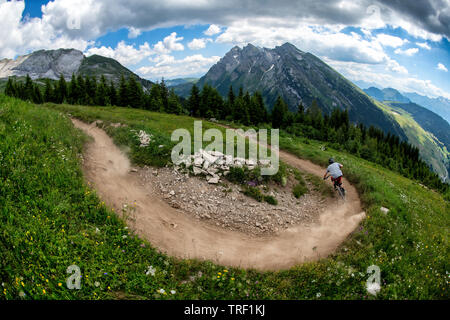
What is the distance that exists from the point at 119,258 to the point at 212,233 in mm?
4050

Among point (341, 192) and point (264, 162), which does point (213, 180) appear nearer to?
point (264, 162)

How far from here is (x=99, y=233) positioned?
767cm

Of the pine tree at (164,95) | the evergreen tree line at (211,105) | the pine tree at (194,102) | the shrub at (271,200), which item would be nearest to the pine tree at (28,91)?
the evergreen tree line at (211,105)

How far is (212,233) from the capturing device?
10.0 meters

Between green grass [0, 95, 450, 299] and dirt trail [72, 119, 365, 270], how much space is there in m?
0.69

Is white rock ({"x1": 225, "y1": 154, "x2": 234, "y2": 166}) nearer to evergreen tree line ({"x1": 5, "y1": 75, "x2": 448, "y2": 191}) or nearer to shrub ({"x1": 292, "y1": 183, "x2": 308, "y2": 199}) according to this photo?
shrub ({"x1": 292, "y1": 183, "x2": 308, "y2": 199})

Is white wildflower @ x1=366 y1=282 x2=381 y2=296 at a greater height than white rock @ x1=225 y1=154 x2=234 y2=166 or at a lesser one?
lesser

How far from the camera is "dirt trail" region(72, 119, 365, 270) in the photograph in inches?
340

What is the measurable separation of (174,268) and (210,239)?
8.05ft

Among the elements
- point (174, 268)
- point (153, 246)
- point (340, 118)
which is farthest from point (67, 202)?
point (340, 118)

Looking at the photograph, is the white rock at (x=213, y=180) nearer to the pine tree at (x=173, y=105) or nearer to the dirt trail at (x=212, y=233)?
the dirt trail at (x=212, y=233)

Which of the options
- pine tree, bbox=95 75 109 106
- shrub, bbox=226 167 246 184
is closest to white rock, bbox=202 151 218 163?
shrub, bbox=226 167 246 184

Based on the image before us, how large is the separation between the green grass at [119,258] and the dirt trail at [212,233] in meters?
0.69
